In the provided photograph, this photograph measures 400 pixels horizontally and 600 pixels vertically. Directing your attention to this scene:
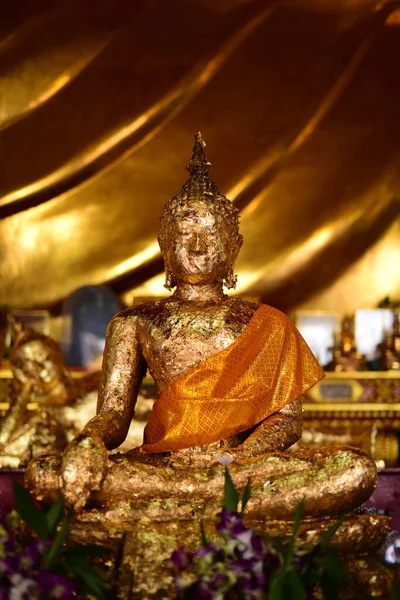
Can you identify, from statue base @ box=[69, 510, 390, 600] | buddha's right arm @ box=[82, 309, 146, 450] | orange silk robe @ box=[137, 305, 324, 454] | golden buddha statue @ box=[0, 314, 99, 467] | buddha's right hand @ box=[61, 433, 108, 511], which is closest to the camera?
statue base @ box=[69, 510, 390, 600]

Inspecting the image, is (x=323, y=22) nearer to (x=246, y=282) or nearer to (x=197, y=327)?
(x=246, y=282)

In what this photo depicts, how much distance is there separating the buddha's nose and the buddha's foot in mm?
769

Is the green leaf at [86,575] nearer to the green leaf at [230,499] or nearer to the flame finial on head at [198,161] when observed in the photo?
the green leaf at [230,499]

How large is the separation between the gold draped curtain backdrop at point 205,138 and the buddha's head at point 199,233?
2683 mm

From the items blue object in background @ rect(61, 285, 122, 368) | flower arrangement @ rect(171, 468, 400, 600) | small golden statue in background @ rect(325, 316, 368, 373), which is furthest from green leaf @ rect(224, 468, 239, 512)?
blue object in background @ rect(61, 285, 122, 368)

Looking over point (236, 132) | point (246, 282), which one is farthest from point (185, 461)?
point (236, 132)

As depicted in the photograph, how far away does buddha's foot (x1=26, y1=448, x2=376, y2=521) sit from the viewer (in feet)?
7.97

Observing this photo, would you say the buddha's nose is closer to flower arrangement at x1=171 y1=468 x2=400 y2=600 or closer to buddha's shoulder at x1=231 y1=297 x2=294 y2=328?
buddha's shoulder at x1=231 y1=297 x2=294 y2=328

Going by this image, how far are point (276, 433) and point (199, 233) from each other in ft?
2.17

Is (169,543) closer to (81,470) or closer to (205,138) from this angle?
(81,470)

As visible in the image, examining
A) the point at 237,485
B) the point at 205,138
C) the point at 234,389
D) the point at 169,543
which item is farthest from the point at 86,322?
the point at 169,543

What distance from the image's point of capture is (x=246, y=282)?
5895 mm

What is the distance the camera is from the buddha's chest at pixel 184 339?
2941 millimetres

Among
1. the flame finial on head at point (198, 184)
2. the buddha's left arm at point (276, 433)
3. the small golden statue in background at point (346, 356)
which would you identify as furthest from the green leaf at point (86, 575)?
the small golden statue in background at point (346, 356)
